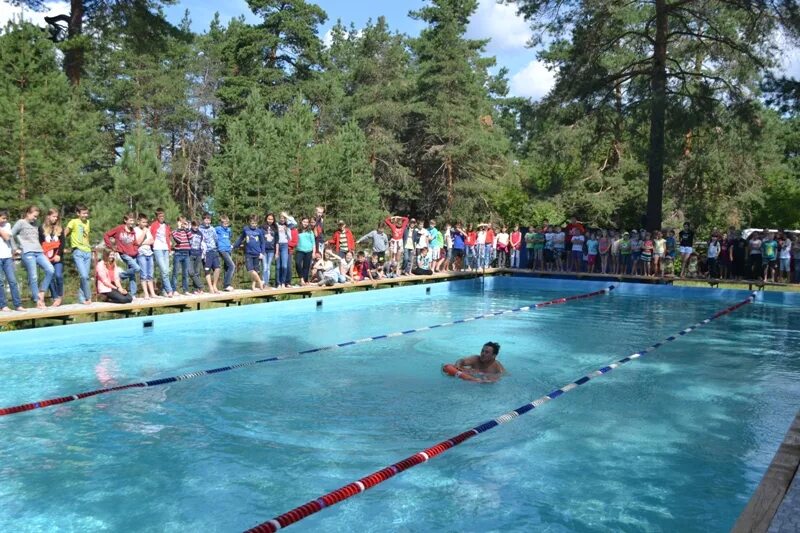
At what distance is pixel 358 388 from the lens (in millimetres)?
8422

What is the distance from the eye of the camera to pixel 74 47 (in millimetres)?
18906

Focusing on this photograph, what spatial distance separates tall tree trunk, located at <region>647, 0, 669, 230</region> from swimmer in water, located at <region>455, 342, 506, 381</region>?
1360cm

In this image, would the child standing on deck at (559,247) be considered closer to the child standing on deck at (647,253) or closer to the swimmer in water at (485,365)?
the child standing on deck at (647,253)

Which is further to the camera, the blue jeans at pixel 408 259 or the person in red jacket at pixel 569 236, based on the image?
the person in red jacket at pixel 569 236

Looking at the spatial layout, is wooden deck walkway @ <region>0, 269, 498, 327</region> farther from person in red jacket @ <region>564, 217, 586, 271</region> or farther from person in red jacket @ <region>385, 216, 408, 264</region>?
person in red jacket @ <region>564, 217, 586, 271</region>

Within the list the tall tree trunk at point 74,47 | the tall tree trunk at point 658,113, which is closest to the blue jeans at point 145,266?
the tall tree trunk at point 74,47

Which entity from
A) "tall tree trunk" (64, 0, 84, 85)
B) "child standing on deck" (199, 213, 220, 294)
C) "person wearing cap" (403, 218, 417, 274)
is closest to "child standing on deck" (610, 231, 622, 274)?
"person wearing cap" (403, 218, 417, 274)

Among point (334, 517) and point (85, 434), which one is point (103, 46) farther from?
point (334, 517)

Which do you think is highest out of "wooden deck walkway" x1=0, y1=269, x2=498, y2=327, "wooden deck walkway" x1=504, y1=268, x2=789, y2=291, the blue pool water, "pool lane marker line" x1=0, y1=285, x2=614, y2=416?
"wooden deck walkway" x1=504, y1=268, x2=789, y2=291

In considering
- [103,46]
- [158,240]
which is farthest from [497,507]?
[103,46]

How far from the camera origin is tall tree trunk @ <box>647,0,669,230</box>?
792 inches

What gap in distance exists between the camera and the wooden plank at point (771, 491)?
3.79m

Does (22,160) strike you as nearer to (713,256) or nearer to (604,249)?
(604,249)

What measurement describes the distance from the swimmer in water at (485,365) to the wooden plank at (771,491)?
12.3 feet
